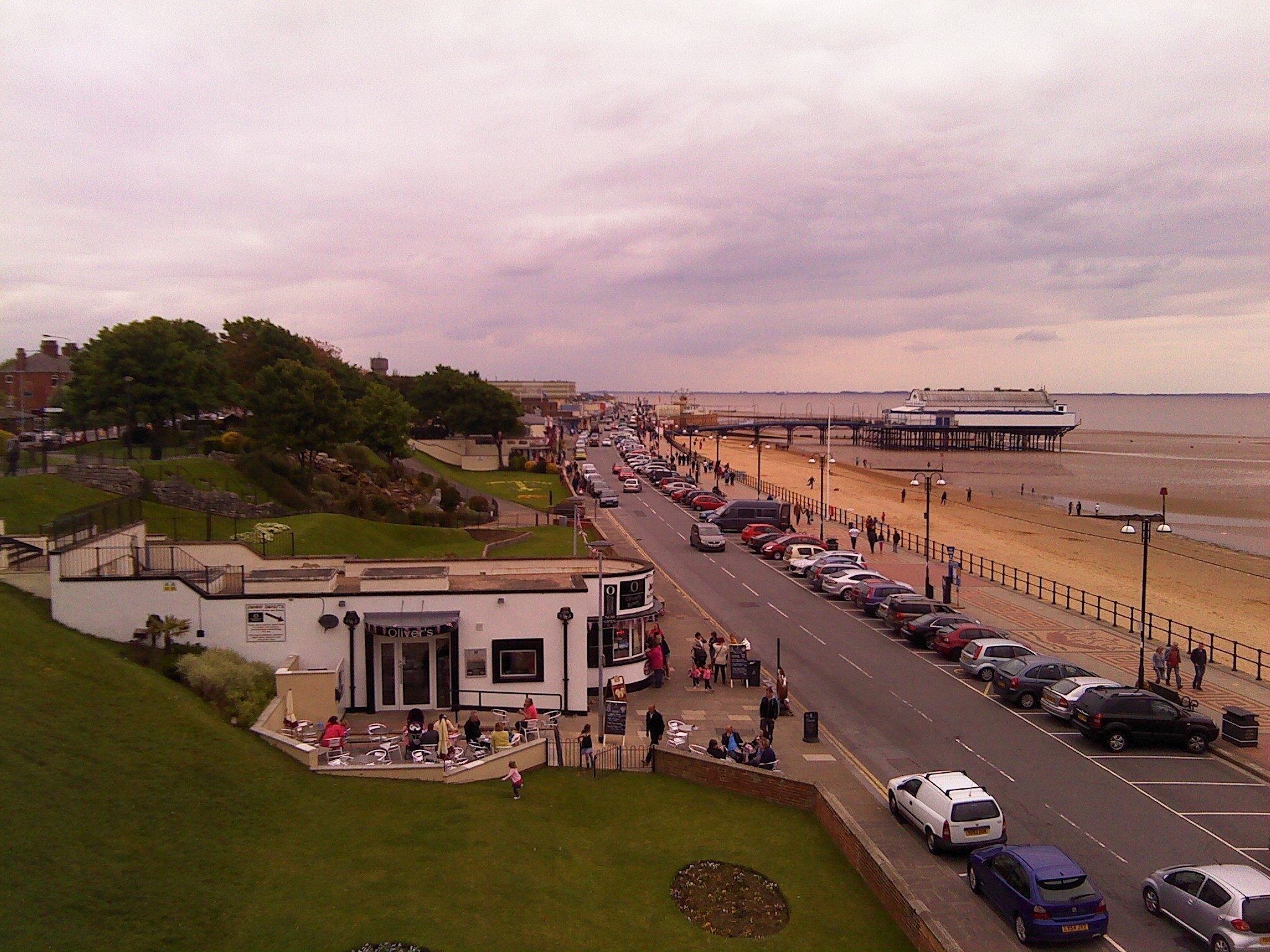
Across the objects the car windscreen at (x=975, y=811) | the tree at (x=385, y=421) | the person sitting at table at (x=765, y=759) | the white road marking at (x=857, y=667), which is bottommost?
the white road marking at (x=857, y=667)

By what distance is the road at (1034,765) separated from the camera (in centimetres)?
1697

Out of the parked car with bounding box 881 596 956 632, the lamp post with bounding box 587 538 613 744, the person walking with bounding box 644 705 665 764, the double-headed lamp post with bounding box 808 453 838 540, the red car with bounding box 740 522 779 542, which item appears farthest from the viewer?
the double-headed lamp post with bounding box 808 453 838 540

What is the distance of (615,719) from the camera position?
71.4 ft

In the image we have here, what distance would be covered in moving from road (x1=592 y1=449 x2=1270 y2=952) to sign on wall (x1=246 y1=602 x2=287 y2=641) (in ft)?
48.0

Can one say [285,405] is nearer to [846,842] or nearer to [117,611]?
[117,611]

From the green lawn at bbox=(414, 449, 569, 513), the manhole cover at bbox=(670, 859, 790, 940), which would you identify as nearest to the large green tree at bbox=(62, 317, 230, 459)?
the green lawn at bbox=(414, 449, 569, 513)

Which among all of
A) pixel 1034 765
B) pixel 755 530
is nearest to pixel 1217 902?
pixel 1034 765

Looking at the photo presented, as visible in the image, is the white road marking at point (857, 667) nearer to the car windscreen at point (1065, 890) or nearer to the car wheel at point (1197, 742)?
the car wheel at point (1197, 742)

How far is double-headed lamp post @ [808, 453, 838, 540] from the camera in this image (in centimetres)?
5645

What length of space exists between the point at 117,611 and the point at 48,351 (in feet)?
→ 303

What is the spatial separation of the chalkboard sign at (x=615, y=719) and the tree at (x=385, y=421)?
46.3 meters

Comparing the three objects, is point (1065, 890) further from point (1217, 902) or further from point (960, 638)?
point (960, 638)

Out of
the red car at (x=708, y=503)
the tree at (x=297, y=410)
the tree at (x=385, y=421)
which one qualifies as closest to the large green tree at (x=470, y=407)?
the tree at (x=385, y=421)

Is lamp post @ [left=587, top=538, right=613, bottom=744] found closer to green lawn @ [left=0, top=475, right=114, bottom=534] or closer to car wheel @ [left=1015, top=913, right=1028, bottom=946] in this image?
car wheel @ [left=1015, top=913, right=1028, bottom=946]
